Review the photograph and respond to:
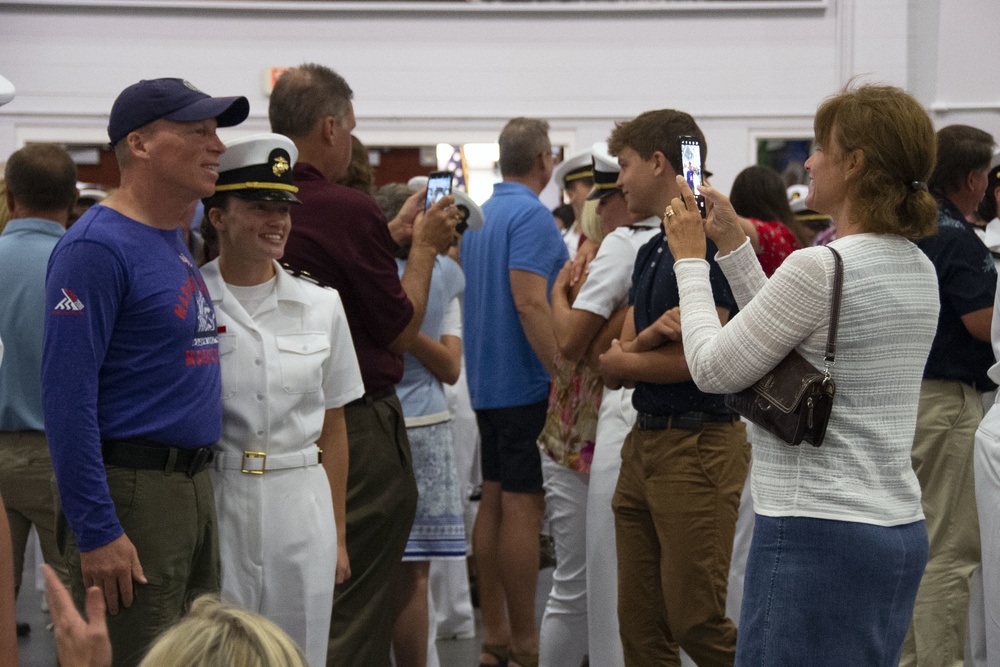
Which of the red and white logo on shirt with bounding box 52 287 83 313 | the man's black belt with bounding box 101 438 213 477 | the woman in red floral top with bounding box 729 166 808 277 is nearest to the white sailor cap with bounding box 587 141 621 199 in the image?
the woman in red floral top with bounding box 729 166 808 277

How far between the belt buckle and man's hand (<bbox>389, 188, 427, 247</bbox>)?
3.74ft

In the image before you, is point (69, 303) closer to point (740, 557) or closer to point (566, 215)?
point (740, 557)

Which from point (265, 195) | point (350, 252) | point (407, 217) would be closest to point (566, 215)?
point (407, 217)

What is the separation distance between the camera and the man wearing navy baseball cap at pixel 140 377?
2.39m

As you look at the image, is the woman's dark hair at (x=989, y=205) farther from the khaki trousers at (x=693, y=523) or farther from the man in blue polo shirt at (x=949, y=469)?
the khaki trousers at (x=693, y=523)

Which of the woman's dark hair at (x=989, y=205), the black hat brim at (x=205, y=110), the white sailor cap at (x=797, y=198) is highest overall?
the black hat brim at (x=205, y=110)

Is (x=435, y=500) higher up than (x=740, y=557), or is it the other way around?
(x=435, y=500)

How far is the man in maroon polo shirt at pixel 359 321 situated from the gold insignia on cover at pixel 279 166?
35 centimetres

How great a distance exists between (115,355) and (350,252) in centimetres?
90

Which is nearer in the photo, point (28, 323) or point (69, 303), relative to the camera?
point (69, 303)

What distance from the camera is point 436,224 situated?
11.8 ft

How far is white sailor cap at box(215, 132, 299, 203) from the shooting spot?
2879 mm

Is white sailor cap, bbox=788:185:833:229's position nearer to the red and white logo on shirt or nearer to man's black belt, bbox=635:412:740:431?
man's black belt, bbox=635:412:740:431

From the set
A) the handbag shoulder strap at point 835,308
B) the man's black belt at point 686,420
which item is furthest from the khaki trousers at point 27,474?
the handbag shoulder strap at point 835,308
